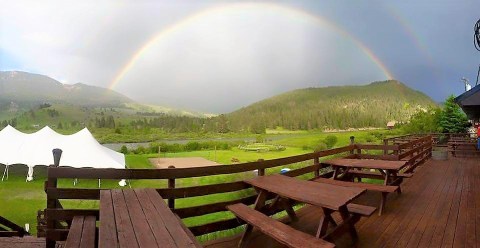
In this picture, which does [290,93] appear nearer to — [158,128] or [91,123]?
[158,128]

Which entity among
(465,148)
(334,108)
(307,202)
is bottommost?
(465,148)

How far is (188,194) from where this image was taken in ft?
12.0

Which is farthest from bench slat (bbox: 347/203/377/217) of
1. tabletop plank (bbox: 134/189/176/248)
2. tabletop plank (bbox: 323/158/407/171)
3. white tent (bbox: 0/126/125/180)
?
white tent (bbox: 0/126/125/180)

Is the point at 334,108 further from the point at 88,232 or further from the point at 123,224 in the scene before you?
the point at 123,224

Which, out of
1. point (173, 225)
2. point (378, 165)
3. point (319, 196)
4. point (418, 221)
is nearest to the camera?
point (173, 225)

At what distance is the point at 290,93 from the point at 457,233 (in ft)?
541

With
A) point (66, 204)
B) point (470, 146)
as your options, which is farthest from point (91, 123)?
point (470, 146)

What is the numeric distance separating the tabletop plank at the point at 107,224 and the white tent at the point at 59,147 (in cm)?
1763

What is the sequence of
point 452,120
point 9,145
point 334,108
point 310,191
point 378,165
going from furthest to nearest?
1. point 334,108
2. point 452,120
3. point 9,145
4. point 378,165
5. point 310,191

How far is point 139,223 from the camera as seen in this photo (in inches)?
90.8

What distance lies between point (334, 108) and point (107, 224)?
14050 cm

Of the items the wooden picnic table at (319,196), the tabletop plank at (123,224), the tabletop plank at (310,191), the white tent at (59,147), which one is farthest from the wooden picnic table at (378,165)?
the white tent at (59,147)

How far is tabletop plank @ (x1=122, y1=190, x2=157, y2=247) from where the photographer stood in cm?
195

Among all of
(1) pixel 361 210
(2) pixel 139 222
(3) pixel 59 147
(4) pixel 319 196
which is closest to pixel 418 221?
(1) pixel 361 210
